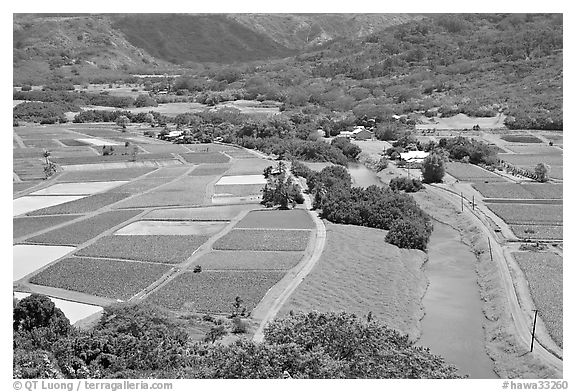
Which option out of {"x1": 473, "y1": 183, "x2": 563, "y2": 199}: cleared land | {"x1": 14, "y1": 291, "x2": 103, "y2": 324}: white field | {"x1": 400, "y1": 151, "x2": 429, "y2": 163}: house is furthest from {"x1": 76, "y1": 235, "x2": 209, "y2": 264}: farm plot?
{"x1": 400, "y1": 151, "x2": 429, "y2": 163}: house

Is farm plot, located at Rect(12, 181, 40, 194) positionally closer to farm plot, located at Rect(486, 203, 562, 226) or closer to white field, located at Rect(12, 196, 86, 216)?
white field, located at Rect(12, 196, 86, 216)

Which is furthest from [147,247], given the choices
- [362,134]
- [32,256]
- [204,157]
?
[362,134]

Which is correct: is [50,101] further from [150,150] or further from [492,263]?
[492,263]

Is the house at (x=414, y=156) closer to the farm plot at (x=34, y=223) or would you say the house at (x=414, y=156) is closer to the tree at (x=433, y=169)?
the tree at (x=433, y=169)

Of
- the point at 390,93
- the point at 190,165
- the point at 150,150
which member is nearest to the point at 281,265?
the point at 190,165

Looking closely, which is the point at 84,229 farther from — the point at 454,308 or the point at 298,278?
the point at 454,308
